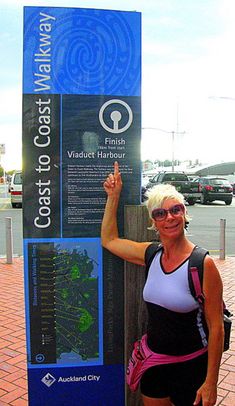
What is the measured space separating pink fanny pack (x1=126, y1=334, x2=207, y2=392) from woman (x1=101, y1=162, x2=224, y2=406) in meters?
0.02

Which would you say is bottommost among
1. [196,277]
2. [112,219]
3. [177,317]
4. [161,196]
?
[177,317]

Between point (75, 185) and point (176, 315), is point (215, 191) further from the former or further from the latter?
point (176, 315)

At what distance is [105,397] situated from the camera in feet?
8.89

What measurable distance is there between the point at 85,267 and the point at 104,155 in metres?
0.71

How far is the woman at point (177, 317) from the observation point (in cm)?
189

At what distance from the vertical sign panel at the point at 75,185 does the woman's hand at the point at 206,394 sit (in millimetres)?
839

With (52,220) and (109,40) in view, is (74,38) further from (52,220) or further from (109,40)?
(52,220)

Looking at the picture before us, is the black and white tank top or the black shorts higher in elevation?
the black and white tank top

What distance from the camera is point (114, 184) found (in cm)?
252

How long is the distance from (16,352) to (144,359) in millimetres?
2341

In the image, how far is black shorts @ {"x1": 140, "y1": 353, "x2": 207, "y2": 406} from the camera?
1.99m

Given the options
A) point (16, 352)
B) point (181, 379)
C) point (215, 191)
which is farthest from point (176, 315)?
point (215, 191)

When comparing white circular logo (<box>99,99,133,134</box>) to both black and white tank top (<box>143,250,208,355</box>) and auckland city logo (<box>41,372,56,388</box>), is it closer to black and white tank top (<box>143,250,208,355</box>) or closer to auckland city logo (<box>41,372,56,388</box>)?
black and white tank top (<box>143,250,208,355</box>)

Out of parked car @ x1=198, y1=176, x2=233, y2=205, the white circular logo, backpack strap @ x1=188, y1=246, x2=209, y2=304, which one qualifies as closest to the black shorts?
backpack strap @ x1=188, y1=246, x2=209, y2=304
